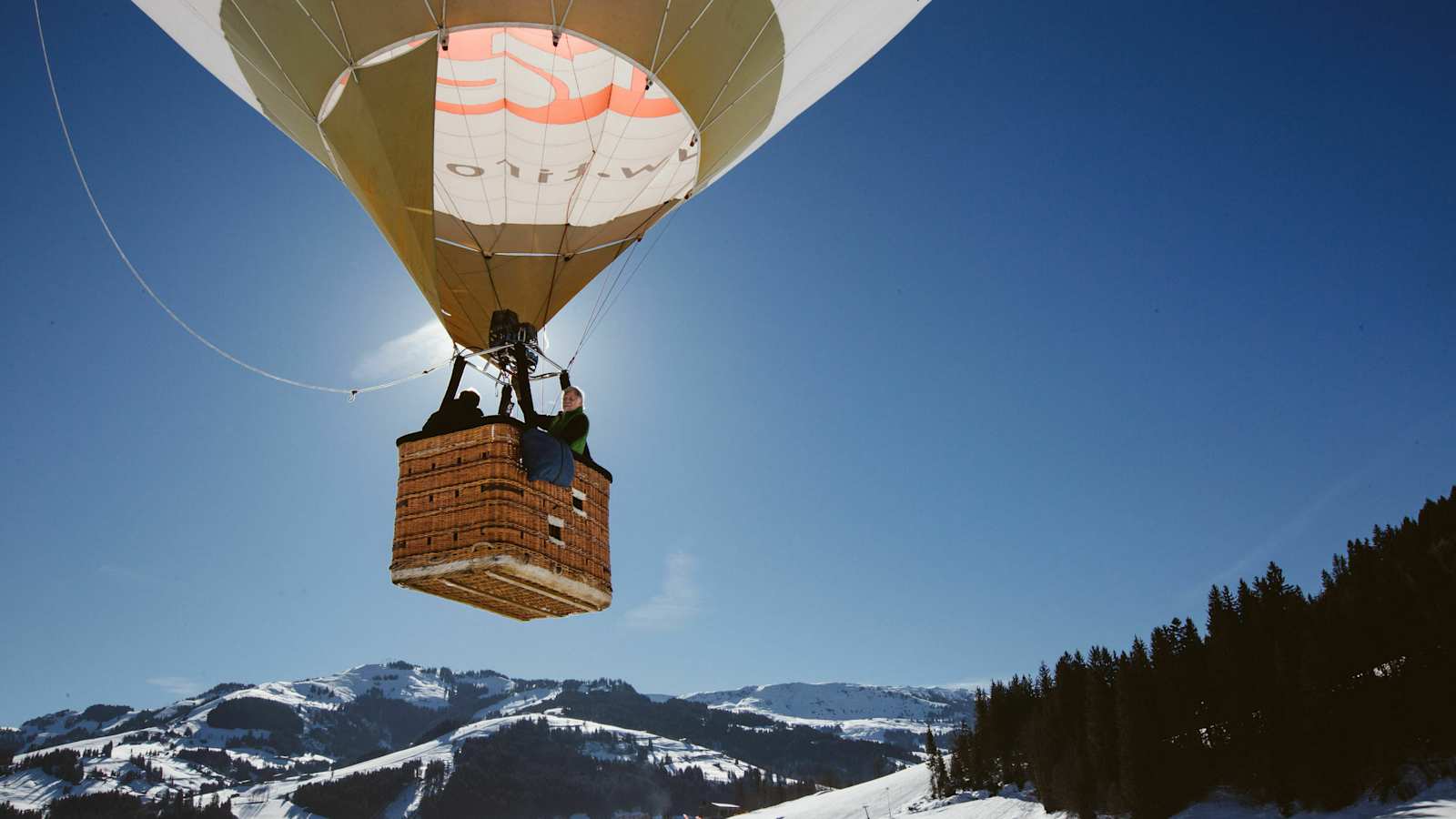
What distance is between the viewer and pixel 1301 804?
36500 mm

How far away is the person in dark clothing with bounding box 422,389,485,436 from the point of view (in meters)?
6.65

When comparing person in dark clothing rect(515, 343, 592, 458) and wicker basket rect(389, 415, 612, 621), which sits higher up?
person in dark clothing rect(515, 343, 592, 458)

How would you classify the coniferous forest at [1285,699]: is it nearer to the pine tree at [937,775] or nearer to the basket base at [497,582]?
the pine tree at [937,775]

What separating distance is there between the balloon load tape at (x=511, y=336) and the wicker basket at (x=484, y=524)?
151cm

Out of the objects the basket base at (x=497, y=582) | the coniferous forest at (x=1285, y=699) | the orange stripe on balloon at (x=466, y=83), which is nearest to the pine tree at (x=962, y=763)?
the coniferous forest at (x=1285, y=699)

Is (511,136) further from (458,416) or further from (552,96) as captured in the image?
(458,416)

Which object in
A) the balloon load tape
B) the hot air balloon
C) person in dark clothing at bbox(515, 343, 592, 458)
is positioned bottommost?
person in dark clothing at bbox(515, 343, 592, 458)

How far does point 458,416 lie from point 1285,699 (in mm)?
42893

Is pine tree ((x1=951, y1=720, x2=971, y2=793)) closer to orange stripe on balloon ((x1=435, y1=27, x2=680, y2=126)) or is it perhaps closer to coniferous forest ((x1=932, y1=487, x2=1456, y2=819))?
coniferous forest ((x1=932, y1=487, x2=1456, y2=819))

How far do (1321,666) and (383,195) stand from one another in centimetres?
4302

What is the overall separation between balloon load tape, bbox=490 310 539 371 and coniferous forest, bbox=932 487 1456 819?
36.6 metres

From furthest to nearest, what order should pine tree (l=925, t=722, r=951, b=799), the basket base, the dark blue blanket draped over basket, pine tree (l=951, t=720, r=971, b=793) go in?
pine tree (l=925, t=722, r=951, b=799) < pine tree (l=951, t=720, r=971, b=793) < the dark blue blanket draped over basket < the basket base

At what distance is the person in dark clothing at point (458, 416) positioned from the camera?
6648 mm

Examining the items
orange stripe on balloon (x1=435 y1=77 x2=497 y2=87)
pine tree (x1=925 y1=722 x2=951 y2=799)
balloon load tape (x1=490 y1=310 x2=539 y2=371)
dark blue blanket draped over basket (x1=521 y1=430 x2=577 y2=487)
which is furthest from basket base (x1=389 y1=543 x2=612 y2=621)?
pine tree (x1=925 y1=722 x2=951 y2=799)
